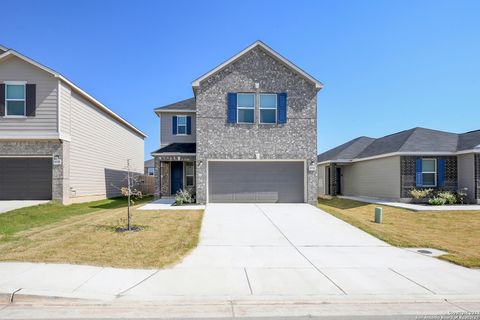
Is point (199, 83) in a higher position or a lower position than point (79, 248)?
higher

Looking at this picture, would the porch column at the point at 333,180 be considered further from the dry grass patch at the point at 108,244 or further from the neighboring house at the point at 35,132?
the neighboring house at the point at 35,132

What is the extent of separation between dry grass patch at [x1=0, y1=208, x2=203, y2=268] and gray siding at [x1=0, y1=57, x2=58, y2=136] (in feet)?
23.1

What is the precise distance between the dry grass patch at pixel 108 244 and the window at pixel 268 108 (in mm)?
7258

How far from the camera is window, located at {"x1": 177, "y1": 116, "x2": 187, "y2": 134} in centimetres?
1988

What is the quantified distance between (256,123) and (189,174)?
6403 mm

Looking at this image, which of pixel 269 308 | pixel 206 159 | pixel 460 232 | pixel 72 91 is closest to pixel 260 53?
pixel 206 159

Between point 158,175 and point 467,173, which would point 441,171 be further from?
point 158,175

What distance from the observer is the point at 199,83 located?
1539 cm

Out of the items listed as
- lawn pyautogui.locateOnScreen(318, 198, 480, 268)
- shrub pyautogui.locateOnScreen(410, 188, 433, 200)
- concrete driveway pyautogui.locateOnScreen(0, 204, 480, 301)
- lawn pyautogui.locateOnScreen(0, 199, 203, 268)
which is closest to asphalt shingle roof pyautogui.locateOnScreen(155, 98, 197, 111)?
lawn pyautogui.locateOnScreen(0, 199, 203, 268)

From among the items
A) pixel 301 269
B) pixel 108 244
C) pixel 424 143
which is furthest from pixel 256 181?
pixel 424 143

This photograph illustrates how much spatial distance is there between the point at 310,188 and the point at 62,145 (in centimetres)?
1375

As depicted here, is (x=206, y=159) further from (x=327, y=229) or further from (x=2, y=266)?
(x=2, y=266)

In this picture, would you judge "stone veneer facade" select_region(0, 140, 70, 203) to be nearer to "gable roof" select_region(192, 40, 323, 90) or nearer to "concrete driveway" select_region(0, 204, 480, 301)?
"gable roof" select_region(192, 40, 323, 90)

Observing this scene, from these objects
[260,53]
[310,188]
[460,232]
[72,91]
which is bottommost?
[460,232]
